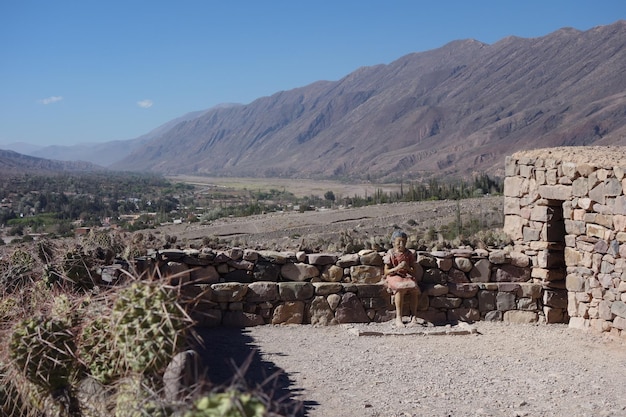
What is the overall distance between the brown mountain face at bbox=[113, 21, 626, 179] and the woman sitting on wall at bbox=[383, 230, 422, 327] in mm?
63009

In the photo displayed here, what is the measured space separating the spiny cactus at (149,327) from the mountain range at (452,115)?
69.4 meters

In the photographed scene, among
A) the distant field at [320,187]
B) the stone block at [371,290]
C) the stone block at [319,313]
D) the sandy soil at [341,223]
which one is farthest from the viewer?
Result: the distant field at [320,187]

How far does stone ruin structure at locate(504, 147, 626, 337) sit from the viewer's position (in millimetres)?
9234

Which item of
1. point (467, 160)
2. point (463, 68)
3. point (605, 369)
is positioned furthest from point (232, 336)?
point (463, 68)

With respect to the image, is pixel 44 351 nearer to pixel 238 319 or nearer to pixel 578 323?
pixel 238 319

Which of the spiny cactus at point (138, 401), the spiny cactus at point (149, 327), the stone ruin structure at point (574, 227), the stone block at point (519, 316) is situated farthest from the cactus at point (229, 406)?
the stone block at point (519, 316)

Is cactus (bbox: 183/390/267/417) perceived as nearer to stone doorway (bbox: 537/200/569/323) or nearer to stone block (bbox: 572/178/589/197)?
stone block (bbox: 572/178/589/197)

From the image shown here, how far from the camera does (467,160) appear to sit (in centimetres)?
9038

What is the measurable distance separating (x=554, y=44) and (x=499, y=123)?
36.1 meters

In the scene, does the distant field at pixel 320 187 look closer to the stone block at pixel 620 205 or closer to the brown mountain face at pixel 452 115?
the brown mountain face at pixel 452 115

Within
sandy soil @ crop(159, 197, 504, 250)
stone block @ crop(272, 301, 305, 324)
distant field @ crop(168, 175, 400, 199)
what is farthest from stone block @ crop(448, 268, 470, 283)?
distant field @ crop(168, 175, 400, 199)

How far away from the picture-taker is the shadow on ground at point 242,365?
21.9 feet

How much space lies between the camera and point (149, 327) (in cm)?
406

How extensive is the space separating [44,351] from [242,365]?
2168 millimetres
